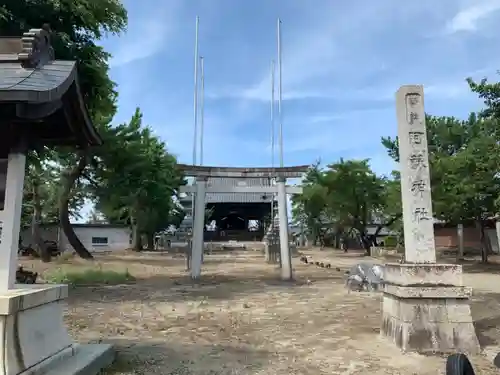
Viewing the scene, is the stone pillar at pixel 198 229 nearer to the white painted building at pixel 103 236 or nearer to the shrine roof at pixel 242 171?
the shrine roof at pixel 242 171

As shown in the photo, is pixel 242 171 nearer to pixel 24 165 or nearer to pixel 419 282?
pixel 419 282

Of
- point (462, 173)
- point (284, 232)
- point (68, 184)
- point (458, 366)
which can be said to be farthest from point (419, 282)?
point (68, 184)

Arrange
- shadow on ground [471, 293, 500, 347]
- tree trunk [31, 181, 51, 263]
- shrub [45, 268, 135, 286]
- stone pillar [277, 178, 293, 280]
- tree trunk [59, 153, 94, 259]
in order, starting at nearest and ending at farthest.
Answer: shadow on ground [471, 293, 500, 347], shrub [45, 268, 135, 286], stone pillar [277, 178, 293, 280], tree trunk [59, 153, 94, 259], tree trunk [31, 181, 51, 263]

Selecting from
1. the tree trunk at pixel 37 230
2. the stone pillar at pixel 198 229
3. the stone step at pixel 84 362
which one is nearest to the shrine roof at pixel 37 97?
the stone step at pixel 84 362

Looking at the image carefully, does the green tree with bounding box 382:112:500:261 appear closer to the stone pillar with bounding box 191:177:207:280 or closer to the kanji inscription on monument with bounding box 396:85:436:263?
the kanji inscription on monument with bounding box 396:85:436:263

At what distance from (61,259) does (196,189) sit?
384 inches

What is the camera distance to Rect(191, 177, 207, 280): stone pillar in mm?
15062

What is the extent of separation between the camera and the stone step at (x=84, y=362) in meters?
4.24

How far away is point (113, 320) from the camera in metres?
8.05

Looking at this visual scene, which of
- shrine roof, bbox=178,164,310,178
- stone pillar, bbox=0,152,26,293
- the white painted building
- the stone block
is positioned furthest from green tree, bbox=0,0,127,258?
the white painted building

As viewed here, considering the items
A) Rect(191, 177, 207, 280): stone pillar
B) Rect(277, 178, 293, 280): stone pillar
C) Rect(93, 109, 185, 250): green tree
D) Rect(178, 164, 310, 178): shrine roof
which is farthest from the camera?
Rect(93, 109, 185, 250): green tree

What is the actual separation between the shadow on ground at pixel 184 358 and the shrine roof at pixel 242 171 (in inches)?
354

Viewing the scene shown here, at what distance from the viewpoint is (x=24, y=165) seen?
4.39 metres

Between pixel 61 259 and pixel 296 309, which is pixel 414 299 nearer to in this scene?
pixel 296 309
